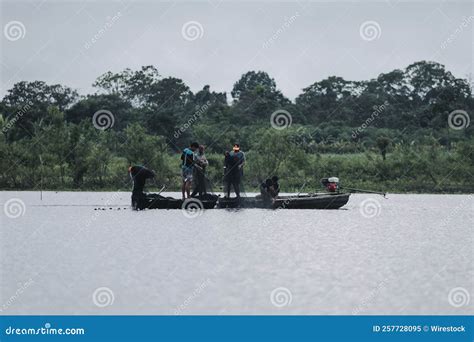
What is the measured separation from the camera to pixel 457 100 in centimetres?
7138

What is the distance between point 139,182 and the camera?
86.5 feet

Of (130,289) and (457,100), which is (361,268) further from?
(457,100)

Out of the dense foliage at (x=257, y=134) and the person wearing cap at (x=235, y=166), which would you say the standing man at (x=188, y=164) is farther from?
the dense foliage at (x=257, y=134)

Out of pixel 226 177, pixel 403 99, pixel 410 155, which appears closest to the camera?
pixel 226 177

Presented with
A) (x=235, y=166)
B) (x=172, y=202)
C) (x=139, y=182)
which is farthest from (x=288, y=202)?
(x=139, y=182)

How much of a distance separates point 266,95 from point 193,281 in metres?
64.2

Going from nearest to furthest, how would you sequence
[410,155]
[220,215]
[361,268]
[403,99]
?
[361,268], [220,215], [410,155], [403,99]

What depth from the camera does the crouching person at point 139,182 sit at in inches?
1030

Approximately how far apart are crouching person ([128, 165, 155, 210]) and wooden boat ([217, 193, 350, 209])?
2398mm

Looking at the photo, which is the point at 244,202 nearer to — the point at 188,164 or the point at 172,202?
the point at 188,164

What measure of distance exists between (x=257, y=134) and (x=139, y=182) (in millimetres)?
25059

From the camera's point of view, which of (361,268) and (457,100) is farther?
(457,100)
